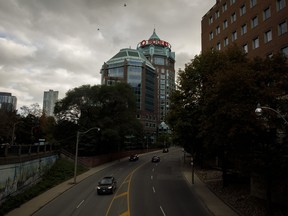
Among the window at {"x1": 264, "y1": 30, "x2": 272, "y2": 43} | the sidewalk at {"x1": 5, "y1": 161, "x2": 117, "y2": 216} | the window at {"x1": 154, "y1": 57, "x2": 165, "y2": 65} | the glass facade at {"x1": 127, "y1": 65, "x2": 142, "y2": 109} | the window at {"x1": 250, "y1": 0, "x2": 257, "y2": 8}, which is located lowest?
the sidewalk at {"x1": 5, "y1": 161, "x2": 117, "y2": 216}

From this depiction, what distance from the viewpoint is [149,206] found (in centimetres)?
2130

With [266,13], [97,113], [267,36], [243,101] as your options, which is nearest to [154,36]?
[97,113]

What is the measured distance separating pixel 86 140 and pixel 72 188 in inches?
861

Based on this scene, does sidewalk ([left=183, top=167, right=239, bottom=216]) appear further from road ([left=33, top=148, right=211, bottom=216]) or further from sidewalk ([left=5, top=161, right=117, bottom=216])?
sidewalk ([left=5, top=161, right=117, bottom=216])

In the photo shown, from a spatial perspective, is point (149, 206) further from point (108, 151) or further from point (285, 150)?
point (108, 151)

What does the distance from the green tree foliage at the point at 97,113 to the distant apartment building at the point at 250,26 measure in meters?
21.6

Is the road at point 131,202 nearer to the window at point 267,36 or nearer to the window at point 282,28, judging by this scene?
the window at point 267,36

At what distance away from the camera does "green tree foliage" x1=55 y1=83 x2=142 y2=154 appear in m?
52.3

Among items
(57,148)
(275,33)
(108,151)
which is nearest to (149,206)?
(275,33)

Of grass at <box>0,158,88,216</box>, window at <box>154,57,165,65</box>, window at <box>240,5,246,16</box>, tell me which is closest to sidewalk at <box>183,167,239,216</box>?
grass at <box>0,158,88,216</box>

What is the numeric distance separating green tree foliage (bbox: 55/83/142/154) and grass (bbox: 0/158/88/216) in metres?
8.00

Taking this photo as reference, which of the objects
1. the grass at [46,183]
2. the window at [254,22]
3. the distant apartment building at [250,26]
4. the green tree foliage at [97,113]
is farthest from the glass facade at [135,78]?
the window at [254,22]

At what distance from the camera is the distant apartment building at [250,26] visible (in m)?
33.3

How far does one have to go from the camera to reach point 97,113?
54.1 m
